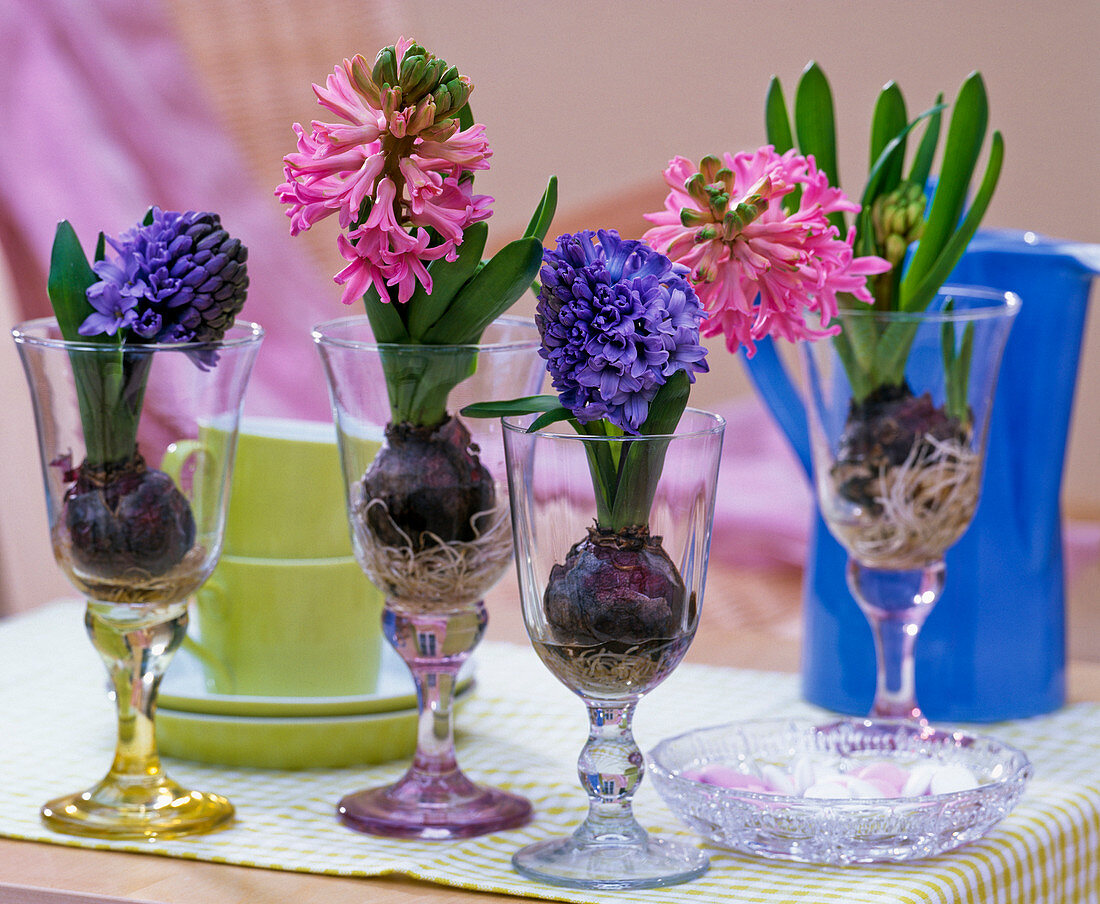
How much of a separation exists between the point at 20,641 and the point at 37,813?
325mm

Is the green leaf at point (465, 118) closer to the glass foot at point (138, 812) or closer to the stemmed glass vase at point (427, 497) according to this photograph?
the stemmed glass vase at point (427, 497)

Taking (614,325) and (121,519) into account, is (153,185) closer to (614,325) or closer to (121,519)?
(121,519)

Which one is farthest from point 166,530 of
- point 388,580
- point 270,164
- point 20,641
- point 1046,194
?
point 1046,194

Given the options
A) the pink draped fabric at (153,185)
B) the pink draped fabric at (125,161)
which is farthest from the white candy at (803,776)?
the pink draped fabric at (125,161)

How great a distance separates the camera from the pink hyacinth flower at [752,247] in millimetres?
554

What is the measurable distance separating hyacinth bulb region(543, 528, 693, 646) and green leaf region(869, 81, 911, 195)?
29cm

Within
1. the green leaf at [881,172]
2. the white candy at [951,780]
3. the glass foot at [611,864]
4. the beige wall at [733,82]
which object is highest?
the beige wall at [733,82]

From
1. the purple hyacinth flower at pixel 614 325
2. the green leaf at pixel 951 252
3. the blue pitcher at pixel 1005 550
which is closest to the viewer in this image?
the purple hyacinth flower at pixel 614 325

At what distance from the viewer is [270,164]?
1914 millimetres

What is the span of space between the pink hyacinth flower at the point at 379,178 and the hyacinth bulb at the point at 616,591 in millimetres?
115

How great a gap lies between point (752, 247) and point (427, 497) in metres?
0.16

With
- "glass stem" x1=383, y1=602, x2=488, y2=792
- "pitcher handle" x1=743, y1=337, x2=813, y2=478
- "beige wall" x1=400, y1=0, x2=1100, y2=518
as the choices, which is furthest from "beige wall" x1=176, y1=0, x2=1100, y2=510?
"glass stem" x1=383, y1=602, x2=488, y2=792

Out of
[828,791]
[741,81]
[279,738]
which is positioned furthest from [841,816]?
[741,81]

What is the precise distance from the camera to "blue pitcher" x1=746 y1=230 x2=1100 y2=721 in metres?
0.81
